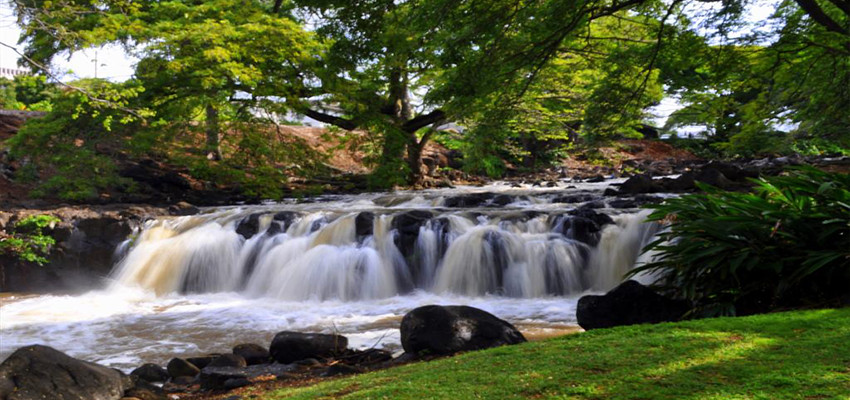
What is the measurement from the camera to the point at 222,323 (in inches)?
357

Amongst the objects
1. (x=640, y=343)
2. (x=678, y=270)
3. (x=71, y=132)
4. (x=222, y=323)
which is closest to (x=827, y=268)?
(x=678, y=270)

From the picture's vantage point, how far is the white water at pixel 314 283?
8.48m

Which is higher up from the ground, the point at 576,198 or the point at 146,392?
the point at 576,198

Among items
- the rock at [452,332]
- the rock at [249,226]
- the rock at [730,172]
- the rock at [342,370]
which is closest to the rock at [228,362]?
the rock at [342,370]

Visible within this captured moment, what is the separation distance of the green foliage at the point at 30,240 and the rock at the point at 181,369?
7750 mm

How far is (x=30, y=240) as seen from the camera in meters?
12.9

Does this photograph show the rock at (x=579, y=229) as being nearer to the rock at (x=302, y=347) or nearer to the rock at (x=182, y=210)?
the rock at (x=302, y=347)

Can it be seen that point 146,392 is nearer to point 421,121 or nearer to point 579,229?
point 579,229

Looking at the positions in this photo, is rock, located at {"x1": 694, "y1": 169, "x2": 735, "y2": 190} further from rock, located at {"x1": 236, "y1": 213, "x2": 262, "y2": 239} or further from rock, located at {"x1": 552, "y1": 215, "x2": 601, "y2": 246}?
rock, located at {"x1": 236, "y1": 213, "x2": 262, "y2": 239}

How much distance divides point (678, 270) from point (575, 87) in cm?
1288

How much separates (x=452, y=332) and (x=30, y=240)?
10795mm

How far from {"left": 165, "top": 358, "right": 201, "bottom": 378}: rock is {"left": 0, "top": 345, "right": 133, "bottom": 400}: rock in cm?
72

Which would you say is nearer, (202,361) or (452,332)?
A: (452,332)

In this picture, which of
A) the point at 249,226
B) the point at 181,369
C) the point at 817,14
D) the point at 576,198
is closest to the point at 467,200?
the point at 576,198
